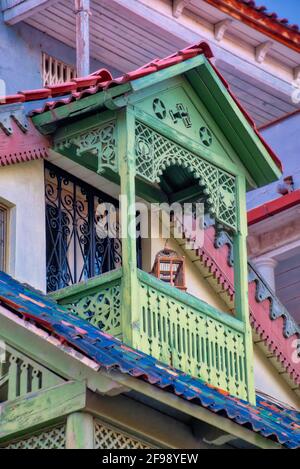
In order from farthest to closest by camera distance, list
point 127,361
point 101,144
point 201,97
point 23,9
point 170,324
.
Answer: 1. point 23,9
2. point 201,97
3. point 101,144
4. point 170,324
5. point 127,361

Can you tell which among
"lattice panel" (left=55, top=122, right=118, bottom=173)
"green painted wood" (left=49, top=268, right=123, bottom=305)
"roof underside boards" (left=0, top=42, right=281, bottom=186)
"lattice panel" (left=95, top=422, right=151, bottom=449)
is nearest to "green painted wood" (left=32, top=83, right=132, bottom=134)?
"roof underside boards" (left=0, top=42, right=281, bottom=186)

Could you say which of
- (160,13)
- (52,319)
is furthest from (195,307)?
(160,13)

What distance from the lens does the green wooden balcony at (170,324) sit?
755 inches

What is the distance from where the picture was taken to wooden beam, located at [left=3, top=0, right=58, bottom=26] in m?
25.5

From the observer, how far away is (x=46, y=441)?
671 inches

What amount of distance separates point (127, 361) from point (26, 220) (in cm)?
382

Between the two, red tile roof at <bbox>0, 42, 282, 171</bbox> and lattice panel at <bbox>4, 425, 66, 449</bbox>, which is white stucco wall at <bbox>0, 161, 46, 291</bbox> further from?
lattice panel at <bbox>4, 425, 66, 449</bbox>

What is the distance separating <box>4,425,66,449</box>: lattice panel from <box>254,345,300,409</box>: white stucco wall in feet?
25.3

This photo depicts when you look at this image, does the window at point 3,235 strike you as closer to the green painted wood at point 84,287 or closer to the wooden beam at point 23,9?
the green painted wood at point 84,287

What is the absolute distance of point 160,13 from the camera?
1038 inches

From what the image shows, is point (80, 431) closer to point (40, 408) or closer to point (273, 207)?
point (40, 408)

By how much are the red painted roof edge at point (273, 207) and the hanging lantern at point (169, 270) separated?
627cm

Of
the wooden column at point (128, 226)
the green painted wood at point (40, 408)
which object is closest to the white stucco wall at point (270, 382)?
the wooden column at point (128, 226)

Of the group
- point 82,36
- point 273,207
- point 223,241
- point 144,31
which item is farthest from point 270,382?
point 144,31
